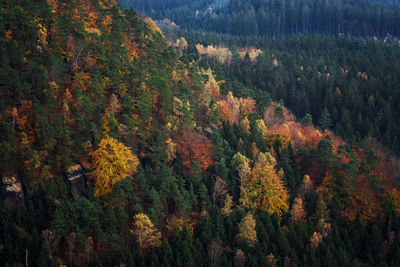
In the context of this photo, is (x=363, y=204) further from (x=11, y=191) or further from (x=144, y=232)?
(x=11, y=191)

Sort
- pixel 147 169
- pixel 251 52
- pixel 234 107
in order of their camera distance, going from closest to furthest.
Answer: pixel 147 169
pixel 234 107
pixel 251 52

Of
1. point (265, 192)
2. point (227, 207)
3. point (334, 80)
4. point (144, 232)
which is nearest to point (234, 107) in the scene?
point (265, 192)

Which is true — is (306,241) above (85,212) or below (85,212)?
below

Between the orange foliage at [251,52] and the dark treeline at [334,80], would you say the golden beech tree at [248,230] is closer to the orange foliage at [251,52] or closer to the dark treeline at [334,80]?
the dark treeline at [334,80]

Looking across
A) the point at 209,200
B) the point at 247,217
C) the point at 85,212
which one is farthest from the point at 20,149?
the point at 247,217

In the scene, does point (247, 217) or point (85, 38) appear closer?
point (247, 217)

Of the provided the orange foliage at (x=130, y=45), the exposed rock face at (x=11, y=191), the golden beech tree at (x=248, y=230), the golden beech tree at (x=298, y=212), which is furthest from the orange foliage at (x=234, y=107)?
the exposed rock face at (x=11, y=191)

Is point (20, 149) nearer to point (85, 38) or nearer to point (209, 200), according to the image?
point (85, 38)
